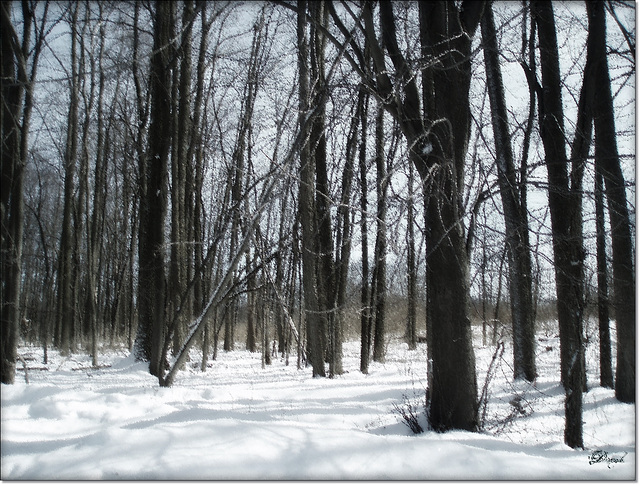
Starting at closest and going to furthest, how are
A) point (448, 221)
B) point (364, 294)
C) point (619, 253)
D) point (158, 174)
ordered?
point (448, 221) < point (619, 253) < point (158, 174) < point (364, 294)

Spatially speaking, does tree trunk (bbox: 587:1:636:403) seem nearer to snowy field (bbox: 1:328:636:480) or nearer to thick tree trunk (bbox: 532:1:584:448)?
snowy field (bbox: 1:328:636:480)

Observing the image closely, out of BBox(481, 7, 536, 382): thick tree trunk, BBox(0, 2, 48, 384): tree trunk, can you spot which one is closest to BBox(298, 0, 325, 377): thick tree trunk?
BBox(481, 7, 536, 382): thick tree trunk

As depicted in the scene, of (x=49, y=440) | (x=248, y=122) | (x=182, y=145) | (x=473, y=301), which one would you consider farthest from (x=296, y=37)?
(x=49, y=440)

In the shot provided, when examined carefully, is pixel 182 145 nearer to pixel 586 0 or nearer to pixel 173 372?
pixel 173 372

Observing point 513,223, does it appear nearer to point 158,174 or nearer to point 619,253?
point 619,253

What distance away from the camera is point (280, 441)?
3.05 m

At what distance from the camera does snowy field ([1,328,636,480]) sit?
9.14 ft

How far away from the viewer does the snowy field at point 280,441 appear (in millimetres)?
2785

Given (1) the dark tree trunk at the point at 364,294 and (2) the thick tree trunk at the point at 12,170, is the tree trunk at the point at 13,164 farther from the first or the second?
(1) the dark tree trunk at the point at 364,294

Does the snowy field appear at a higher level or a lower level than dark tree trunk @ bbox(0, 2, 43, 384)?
lower

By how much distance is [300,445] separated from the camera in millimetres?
3006

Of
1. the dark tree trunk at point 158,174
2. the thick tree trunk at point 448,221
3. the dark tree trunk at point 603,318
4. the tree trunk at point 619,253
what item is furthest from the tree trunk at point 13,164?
the dark tree trunk at point 603,318

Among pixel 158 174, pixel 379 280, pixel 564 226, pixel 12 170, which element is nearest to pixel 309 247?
pixel 158 174

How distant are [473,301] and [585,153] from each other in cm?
213
